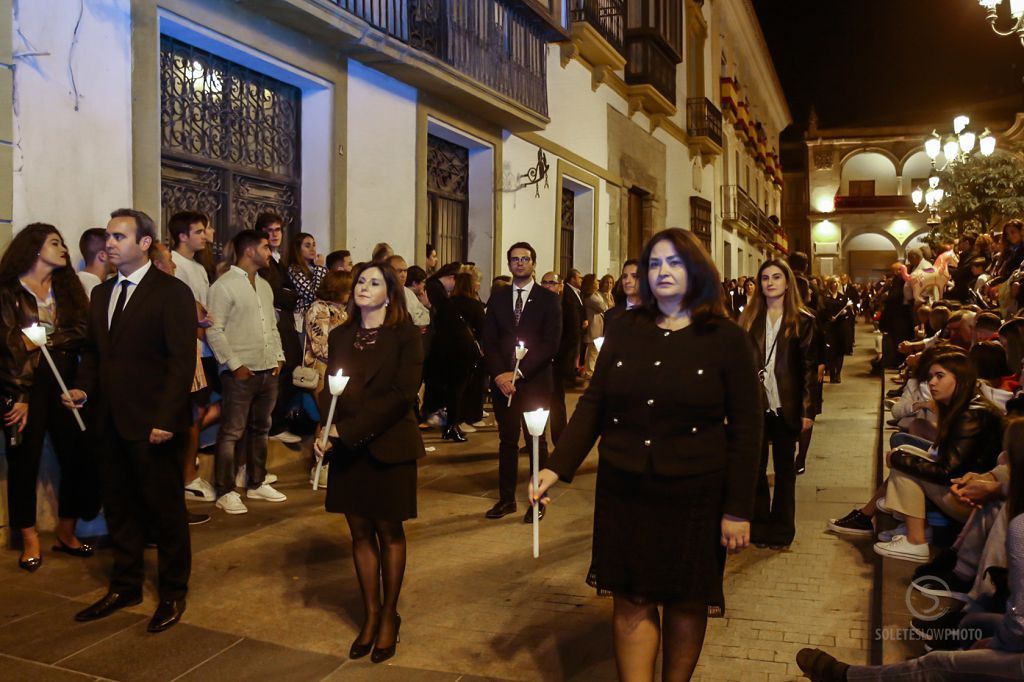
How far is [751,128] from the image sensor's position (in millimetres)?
33844

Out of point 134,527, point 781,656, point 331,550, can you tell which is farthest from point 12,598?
point 781,656

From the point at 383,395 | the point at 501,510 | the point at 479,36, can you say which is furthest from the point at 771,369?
the point at 479,36

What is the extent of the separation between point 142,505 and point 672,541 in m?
2.95

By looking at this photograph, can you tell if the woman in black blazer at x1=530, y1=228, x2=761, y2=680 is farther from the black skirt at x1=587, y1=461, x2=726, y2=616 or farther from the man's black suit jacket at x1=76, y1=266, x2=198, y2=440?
the man's black suit jacket at x1=76, y1=266, x2=198, y2=440

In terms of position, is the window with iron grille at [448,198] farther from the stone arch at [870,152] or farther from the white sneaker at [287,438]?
the stone arch at [870,152]

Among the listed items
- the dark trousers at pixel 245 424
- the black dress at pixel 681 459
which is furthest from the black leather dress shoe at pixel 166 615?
the black dress at pixel 681 459

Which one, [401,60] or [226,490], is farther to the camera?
[401,60]

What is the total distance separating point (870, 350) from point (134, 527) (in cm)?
2023

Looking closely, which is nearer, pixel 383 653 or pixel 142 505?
pixel 383 653

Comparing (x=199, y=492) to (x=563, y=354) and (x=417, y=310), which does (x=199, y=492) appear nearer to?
(x=417, y=310)

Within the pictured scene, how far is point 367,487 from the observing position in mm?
4188

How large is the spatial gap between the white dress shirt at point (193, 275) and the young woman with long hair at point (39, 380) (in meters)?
0.95

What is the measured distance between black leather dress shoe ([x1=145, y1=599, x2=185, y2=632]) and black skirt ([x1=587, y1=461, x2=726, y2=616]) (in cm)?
242

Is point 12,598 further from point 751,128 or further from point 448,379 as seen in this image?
point 751,128
